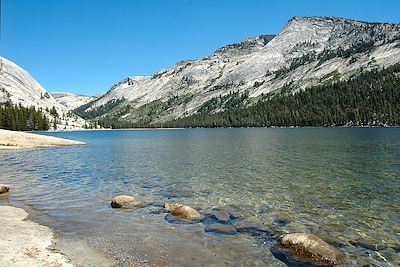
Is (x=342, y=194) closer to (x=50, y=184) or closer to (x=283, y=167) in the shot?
(x=283, y=167)

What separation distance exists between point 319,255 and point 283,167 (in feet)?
99.7

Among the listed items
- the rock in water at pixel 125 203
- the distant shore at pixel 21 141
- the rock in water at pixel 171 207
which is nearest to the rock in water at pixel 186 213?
the rock in water at pixel 171 207

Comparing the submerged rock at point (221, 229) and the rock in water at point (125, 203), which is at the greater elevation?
the rock in water at point (125, 203)

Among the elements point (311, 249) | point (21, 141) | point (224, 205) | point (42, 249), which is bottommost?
point (224, 205)

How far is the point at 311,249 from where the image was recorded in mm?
15500

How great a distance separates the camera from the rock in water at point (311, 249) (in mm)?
14906

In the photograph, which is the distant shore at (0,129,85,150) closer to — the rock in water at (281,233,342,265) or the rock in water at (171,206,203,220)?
the rock in water at (171,206,203,220)

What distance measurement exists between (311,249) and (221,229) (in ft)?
17.9

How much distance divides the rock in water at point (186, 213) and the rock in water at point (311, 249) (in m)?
6.67

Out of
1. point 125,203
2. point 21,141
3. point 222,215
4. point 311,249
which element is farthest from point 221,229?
point 21,141

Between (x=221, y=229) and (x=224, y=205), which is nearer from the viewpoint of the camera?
(x=221, y=229)

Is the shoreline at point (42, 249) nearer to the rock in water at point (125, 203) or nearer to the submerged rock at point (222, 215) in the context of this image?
the rock in water at point (125, 203)

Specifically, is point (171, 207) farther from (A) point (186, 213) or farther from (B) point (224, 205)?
(B) point (224, 205)

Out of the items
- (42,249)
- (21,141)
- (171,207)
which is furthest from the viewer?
(21,141)
